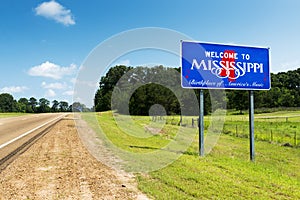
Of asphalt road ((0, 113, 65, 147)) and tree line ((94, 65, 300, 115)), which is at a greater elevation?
tree line ((94, 65, 300, 115))

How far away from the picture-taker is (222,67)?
450 inches

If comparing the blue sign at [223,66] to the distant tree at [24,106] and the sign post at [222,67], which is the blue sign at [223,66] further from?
the distant tree at [24,106]

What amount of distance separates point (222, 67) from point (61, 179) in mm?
7731

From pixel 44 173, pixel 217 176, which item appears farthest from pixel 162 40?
pixel 44 173

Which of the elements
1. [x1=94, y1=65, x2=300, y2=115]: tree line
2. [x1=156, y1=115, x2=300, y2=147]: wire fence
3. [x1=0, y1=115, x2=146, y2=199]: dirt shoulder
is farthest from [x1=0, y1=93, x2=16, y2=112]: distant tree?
[x1=0, y1=115, x2=146, y2=199]: dirt shoulder

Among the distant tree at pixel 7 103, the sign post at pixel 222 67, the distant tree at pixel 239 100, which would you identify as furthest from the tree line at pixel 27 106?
the sign post at pixel 222 67

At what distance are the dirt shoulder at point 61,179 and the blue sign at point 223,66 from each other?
5110 mm

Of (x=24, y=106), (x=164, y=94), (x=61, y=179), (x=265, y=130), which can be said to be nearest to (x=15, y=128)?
(x=164, y=94)

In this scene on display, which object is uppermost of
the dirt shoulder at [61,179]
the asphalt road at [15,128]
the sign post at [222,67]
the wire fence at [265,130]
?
the sign post at [222,67]

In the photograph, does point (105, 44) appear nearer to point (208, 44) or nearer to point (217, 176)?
point (208, 44)

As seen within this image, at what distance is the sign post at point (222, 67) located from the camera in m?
11.0

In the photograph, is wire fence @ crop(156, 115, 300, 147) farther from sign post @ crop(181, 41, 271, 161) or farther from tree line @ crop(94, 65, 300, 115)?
sign post @ crop(181, 41, 271, 161)

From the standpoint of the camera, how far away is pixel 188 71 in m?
11.1

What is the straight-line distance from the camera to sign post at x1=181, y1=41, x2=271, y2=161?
11.0 m
